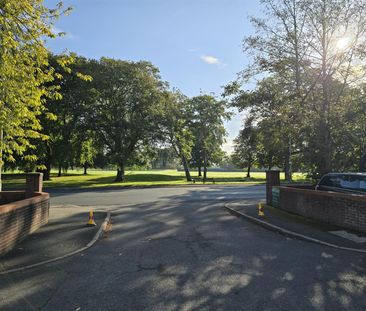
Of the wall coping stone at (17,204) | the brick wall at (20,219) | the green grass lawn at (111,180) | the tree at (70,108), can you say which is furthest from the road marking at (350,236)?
the tree at (70,108)

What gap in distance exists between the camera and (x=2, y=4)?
836 centimetres

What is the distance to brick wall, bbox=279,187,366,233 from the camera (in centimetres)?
958

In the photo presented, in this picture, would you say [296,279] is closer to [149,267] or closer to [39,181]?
[149,267]

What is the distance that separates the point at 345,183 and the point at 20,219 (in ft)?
31.7

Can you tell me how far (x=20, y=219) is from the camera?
8805 mm

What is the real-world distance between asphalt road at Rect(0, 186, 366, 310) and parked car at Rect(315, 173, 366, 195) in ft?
10.6

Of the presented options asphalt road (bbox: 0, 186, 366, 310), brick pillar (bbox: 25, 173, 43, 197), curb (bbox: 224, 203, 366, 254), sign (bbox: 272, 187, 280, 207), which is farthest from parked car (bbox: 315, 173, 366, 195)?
brick pillar (bbox: 25, 173, 43, 197)

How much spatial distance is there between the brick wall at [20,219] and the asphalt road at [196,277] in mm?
1783

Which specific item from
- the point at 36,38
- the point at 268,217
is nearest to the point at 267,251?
the point at 268,217

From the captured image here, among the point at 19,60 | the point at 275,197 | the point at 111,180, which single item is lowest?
the point at 111,180

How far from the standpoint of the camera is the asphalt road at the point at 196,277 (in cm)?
484

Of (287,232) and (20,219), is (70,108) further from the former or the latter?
(287,232)

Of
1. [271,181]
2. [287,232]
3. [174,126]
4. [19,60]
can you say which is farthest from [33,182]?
[174,126]

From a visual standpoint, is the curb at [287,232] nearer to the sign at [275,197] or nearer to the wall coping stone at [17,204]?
the sign at [275,197]
